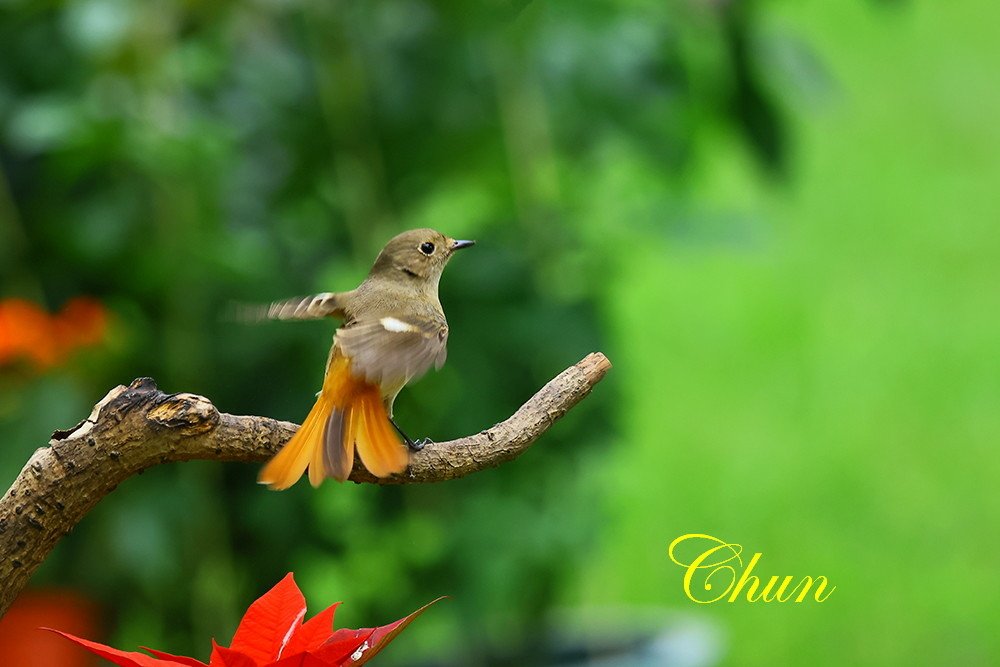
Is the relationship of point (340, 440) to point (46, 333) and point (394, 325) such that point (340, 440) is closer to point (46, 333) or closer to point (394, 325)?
point (394, 325)

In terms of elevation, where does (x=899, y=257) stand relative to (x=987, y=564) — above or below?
above

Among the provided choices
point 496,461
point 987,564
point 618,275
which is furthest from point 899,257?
point 496,461

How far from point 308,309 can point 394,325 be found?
0.11m

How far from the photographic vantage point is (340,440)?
1307 mm

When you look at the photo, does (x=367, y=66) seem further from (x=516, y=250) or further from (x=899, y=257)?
(x=899, y=257)

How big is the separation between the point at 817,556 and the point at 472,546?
1.51 m

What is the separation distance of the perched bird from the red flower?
0.13 m

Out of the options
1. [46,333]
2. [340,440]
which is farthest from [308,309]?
[46,333]

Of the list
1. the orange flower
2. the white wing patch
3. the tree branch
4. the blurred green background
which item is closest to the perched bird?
the white wing patch

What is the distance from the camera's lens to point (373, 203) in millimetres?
2602

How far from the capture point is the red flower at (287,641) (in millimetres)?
970

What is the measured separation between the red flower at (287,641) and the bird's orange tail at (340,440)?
12cm

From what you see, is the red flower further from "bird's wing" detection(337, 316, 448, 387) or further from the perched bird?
"bird's wing" detection(337, 316, 448, 387)

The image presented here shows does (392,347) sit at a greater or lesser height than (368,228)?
lesser
